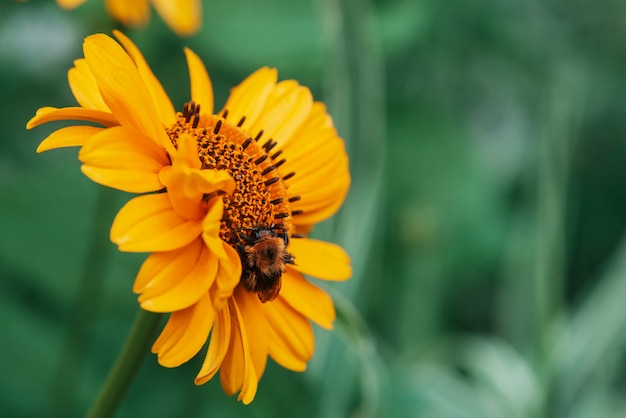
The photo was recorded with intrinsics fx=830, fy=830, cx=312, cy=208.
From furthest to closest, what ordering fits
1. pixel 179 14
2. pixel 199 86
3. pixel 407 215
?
pixel 407 215 < pixel 179 14 < pixel 199 86

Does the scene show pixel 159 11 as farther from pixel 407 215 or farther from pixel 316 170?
pixel 407 215

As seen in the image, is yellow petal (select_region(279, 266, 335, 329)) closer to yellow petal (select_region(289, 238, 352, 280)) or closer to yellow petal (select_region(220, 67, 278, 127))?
yellow petal (select_region(289, 238, 352, 280))

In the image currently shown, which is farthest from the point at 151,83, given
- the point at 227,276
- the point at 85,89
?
the point at 227,276

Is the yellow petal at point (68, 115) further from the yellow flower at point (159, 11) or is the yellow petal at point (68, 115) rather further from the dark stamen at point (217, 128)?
the yellow flower at point (159, 11)

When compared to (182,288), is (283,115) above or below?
above

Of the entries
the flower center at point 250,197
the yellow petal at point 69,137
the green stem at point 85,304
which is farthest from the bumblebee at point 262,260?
the green stem at point 85,304


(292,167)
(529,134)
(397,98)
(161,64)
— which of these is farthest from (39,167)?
(529,134)
